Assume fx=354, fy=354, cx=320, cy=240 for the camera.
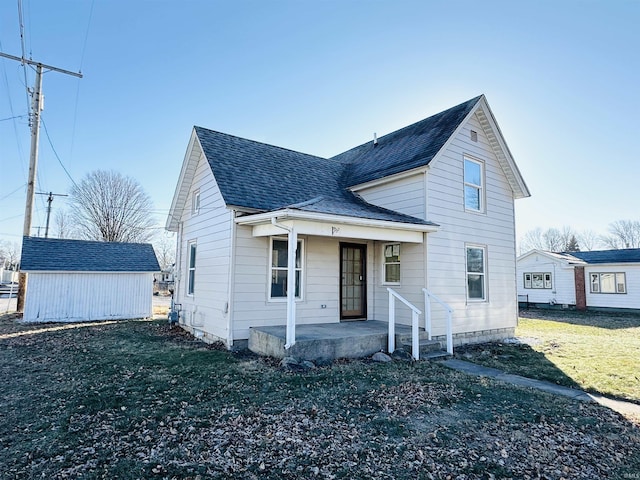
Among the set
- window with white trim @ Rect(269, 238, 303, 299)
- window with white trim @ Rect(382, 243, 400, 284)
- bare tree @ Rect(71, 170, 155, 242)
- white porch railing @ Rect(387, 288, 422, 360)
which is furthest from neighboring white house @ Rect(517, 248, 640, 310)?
bare tree @ Rect(71, 170, 155, 242)

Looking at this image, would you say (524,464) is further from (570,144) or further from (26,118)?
(26,118)

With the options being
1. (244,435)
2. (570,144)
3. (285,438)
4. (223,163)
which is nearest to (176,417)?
(244,435)

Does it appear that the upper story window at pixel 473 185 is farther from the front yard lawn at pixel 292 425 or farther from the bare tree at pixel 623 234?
the bare tree at pixel 623 234

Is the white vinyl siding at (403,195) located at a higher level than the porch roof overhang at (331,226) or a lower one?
higher

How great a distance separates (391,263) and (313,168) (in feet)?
13.4

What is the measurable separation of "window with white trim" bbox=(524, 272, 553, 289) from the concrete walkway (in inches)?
766

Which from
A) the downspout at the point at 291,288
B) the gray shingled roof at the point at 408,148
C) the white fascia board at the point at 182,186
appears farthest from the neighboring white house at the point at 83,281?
the downspout at the point at 291,288

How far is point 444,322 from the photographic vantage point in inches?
351

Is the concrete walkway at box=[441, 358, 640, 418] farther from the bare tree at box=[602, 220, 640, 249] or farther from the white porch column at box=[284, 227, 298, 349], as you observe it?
the bare tree at box=[602, 220, 640, 249]

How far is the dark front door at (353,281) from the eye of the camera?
31.4 feet

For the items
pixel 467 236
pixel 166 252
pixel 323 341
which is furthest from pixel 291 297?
pixel 166 252

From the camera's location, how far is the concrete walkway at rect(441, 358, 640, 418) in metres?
4.98

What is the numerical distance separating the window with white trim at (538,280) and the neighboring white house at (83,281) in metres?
23.2

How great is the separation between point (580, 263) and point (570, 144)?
35.4 ft
